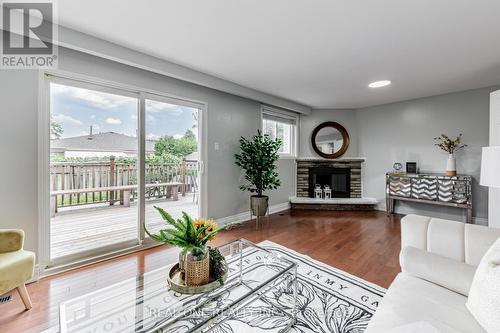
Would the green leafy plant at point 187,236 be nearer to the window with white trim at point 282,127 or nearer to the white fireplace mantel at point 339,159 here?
the window with white trim at point 282,127

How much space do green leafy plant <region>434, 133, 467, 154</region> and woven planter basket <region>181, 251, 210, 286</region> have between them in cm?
436

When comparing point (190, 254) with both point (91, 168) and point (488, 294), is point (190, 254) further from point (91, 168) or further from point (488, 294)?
point (91, 168)

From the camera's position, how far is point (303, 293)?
Result: 5.97ft

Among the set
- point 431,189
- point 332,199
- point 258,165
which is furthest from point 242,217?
point 431,189

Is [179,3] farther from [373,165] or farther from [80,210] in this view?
[373,165]

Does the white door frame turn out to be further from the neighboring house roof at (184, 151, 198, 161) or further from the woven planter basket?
the woven planter basket

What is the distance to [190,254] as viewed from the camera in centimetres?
127

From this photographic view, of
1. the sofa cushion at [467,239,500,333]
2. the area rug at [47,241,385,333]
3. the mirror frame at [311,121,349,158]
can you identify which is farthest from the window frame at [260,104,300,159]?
the sofa cushion at [467,239,500,333]

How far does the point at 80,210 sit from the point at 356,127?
5385 mm

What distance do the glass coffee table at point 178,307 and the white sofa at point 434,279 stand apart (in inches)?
24.5

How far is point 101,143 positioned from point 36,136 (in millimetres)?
580

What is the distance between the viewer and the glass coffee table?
3.43 feet

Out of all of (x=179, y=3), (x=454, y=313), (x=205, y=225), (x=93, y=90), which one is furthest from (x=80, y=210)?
(x=454, y=313)

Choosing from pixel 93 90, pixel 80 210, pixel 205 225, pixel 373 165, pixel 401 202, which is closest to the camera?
pixel 205 225
